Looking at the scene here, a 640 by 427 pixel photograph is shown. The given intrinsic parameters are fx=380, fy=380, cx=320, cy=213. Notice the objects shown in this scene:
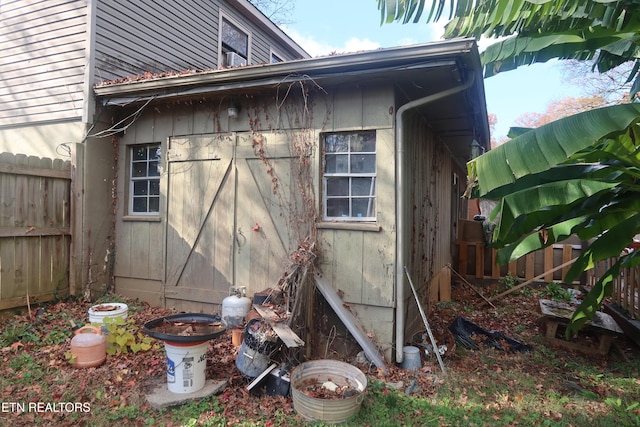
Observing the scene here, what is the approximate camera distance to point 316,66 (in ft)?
15.8

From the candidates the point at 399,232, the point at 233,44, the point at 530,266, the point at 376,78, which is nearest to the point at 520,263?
the point at 530,266

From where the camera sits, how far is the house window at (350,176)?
17.0 feet

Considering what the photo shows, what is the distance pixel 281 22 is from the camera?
1908cm

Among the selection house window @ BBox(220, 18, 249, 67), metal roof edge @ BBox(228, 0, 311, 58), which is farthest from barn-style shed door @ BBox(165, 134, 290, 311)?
metal roof edge @ BBox(228, 0, 311, 58)

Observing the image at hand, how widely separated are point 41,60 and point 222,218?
16.9 feet

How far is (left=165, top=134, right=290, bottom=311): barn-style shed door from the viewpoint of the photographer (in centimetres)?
570

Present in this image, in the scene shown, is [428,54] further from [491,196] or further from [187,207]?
[187,207]

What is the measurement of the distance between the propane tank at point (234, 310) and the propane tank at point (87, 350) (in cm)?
155

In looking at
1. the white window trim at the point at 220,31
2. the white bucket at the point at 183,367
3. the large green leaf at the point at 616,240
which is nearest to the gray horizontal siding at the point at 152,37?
the white window trim at the point at 220,31

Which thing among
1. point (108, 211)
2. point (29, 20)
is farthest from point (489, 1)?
point (29, 20)

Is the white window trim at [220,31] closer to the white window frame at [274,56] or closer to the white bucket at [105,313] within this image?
the white window frame at [274,56]

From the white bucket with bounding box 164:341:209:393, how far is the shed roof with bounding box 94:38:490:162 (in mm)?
3474

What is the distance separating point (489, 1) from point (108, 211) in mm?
6669

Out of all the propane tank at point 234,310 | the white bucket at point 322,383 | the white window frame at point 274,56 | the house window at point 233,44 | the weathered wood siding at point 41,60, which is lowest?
the white bucket at point 322,383
